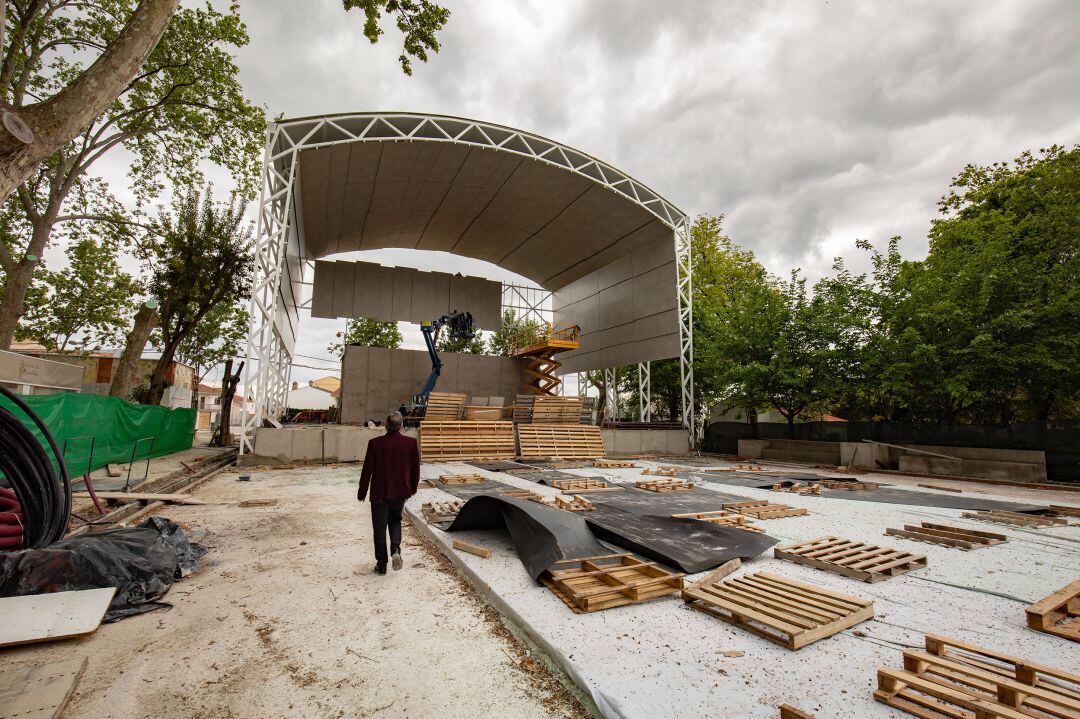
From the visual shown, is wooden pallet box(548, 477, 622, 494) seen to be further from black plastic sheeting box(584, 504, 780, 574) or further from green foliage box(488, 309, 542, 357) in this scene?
green foliage box(488, 309, 542, 357)

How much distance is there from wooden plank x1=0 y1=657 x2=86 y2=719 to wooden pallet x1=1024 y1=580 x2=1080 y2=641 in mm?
6490

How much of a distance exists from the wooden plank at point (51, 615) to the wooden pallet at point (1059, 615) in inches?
279

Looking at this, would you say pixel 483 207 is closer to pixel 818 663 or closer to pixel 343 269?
pixel 343 269

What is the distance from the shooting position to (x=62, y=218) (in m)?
15.6

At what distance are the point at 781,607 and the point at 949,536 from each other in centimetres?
461

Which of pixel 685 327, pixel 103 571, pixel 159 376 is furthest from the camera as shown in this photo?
pixel 685 327

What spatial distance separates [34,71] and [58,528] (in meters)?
18.8

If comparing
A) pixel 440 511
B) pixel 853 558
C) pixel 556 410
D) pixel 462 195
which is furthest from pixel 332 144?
pixel 853 558

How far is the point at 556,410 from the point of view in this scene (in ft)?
69.8

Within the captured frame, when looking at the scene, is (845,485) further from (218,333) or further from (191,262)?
(218,333)

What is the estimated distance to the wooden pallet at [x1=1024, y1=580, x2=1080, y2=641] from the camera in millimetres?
3523

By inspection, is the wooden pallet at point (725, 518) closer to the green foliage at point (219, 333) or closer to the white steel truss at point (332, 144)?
the white steel truss at point (332, 144)

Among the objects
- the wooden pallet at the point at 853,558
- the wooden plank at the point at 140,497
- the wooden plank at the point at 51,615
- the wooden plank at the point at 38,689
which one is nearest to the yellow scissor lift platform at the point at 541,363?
the wooden plank at the point at 140,497

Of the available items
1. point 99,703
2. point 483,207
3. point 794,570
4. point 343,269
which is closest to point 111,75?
point 99,703
